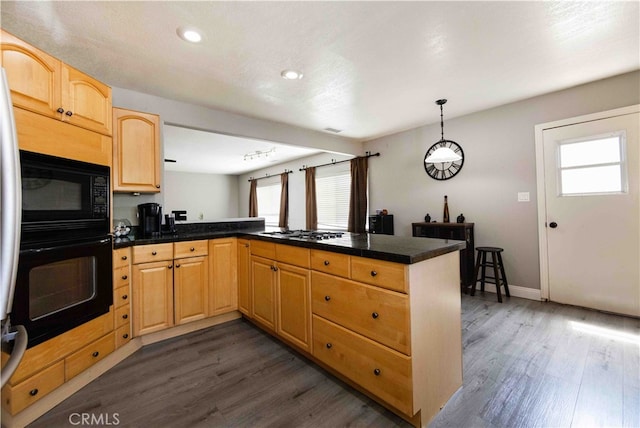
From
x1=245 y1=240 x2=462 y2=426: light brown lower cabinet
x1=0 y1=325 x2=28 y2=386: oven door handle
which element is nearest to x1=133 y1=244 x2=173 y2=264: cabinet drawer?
x1=245 y1=240 x2=462 y2=426: light brown lower cabinet

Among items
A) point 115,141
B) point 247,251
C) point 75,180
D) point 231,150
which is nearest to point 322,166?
point 231,150

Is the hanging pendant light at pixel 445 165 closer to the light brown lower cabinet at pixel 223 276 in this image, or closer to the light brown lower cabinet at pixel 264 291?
the light brown lower cabinet at pixel 264 291

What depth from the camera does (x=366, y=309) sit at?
1571 millimetres

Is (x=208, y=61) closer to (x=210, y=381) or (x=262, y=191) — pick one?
(x=210, y=381)

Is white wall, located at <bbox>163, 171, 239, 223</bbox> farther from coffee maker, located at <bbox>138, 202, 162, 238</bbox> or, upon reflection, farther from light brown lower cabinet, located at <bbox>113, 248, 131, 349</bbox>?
light brown lower cabinet, located at <bbox>113, 248, 131, 349</bbox>

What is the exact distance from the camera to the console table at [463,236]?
3566 millimetres

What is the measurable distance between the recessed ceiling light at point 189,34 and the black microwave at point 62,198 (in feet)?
3.75

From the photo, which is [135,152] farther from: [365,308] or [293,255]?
[365,308]

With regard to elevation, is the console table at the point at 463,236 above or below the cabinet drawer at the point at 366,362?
above

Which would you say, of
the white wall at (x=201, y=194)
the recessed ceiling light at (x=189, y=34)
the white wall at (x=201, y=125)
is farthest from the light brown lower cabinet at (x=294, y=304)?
the white wall at (x=201, y=194)

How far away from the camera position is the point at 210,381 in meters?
1.87

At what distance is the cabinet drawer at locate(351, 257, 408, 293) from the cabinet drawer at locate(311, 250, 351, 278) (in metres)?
Result: 0.06

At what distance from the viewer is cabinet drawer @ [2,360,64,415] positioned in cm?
145

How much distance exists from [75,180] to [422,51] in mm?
2775
